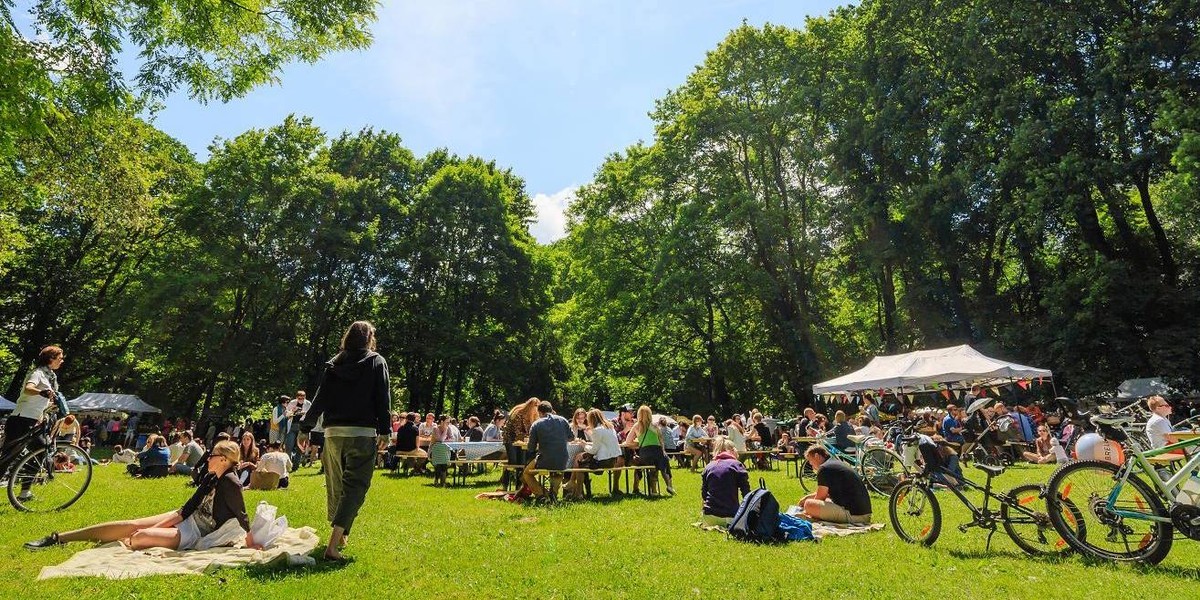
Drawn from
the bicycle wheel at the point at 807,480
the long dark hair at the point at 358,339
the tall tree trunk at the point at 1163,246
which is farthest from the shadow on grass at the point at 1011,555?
the tall tree trunk at the point at 1163,246

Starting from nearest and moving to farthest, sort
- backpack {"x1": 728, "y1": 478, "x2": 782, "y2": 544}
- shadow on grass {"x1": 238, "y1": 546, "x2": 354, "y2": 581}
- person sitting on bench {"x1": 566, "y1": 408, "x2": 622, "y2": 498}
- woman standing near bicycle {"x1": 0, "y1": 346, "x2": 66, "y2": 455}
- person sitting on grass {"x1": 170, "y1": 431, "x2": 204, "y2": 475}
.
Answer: shadow on grass {"x1": 238, "y1": 546, "x2": 354, "y2": 581}
backpack {"x1": 728, "y1": 478, "x2": 782, "y2": 544}
woman standing near bicycle {"x1": 0, "y1": 346, "x2": 66, "y2": 455}
person sitting on bench {"x1": 566, "y1": 408, "x2": 622, "y2": 498}
person sitting on grass {"x1": 170, "y1": 431, "x2": 204, "y2": 475}

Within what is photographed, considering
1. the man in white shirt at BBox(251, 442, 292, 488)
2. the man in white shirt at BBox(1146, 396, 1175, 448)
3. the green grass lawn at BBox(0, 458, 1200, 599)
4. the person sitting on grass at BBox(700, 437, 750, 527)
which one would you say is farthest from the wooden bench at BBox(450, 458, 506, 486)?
the man in white shirt at BBox(1146, 396, 1175, 448)

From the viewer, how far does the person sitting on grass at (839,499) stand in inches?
299

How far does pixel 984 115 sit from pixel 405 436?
64.6 ft

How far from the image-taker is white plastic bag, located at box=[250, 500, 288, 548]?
585 centimetres

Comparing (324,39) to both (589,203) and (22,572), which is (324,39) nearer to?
(22,572)

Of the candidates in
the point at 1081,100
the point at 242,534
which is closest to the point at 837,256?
the point at 1081,100

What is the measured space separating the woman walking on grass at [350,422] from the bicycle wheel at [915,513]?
4813mm

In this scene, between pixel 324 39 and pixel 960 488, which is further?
pixel 324 39

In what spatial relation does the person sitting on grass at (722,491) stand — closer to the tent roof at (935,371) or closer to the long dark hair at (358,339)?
the long dark hair at (358,339)

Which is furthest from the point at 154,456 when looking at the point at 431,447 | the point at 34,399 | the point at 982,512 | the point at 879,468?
the point at 982,512

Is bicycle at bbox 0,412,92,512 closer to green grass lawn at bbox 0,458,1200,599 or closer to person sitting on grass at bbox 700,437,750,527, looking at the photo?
green grass lawn at bbox 0,458,1200,599

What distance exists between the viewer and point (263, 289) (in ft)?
91.2

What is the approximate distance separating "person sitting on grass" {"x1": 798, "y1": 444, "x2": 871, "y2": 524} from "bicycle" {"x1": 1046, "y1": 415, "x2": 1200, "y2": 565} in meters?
2.23
